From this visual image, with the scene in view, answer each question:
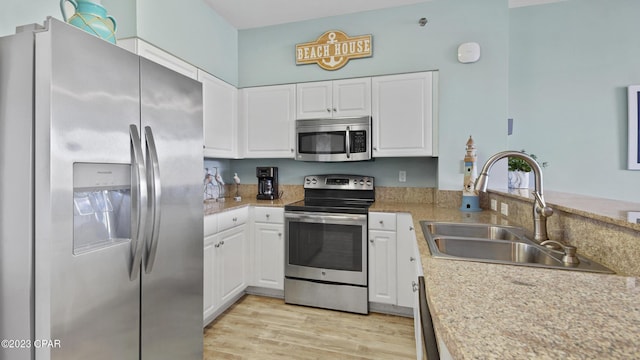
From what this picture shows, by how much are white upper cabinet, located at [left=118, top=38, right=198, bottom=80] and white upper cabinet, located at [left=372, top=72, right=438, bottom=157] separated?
1.61 m

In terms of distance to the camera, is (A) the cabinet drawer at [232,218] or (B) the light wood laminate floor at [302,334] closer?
(B) the light wood laminate floor at [302,334]

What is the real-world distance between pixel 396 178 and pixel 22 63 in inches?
107

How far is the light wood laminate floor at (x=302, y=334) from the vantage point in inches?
77.7

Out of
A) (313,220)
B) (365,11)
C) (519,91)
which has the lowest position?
(313,220)

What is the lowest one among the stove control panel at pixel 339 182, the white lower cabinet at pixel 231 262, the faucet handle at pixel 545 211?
the white lower cabinet at pixel 231 262

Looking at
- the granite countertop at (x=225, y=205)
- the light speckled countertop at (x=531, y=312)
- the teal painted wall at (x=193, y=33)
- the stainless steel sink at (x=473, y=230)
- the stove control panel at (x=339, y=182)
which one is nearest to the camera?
the light speckled countertop at (x=531, y=312)

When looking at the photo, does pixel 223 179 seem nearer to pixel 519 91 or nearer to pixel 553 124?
pixel 519 91

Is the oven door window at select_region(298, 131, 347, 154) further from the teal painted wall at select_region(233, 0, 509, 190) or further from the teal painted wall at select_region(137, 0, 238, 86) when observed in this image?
the teal painted wall at select_region(137, 0, 238, 86)

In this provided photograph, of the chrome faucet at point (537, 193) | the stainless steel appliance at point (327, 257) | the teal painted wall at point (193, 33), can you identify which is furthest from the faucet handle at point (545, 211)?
the teal painted wall at point (193, 33)

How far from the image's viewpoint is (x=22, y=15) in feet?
5.40

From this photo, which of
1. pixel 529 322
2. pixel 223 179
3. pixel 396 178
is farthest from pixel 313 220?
pixel 529 322

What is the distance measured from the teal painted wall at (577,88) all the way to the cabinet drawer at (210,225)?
9.13 ft

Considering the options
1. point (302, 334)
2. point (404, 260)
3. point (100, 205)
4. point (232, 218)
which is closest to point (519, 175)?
point (404, 260)

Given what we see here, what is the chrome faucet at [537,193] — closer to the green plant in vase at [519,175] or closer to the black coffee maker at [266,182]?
the green plant in vase at [519,175]
